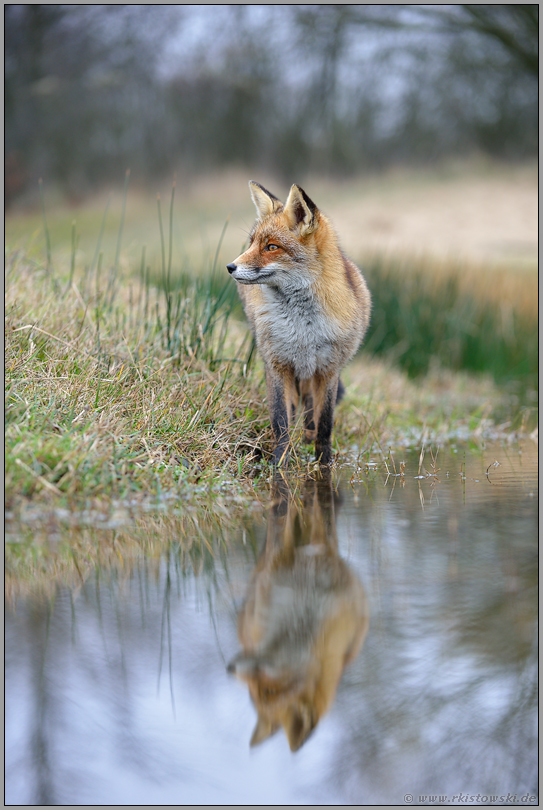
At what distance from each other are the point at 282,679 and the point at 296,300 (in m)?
3.20

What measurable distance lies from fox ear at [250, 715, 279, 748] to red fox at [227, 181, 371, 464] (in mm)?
2960

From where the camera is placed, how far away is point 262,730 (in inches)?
74.3

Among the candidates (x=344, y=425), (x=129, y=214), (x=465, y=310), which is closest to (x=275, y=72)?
(x=129, y=214)

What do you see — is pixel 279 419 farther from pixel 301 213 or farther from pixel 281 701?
pixel 281 701

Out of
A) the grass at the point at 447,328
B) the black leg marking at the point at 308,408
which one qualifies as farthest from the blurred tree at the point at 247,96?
the black leg marking at the point at 308,408

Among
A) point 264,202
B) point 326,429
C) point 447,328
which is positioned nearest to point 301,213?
point 264,202

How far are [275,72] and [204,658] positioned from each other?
20973mm

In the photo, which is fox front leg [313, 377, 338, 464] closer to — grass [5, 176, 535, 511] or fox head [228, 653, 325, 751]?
grass [5, 176, 535, 511]

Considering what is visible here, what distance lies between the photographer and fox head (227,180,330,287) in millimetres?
4664

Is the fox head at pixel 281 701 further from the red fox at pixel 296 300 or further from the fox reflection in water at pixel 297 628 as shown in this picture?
the red fox at pixel 296 300

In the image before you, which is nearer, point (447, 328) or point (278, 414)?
point (278, 414)

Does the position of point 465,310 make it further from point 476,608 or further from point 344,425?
point 476,608

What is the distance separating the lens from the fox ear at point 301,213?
4.70 metres

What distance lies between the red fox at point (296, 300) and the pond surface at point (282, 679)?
195 cm
